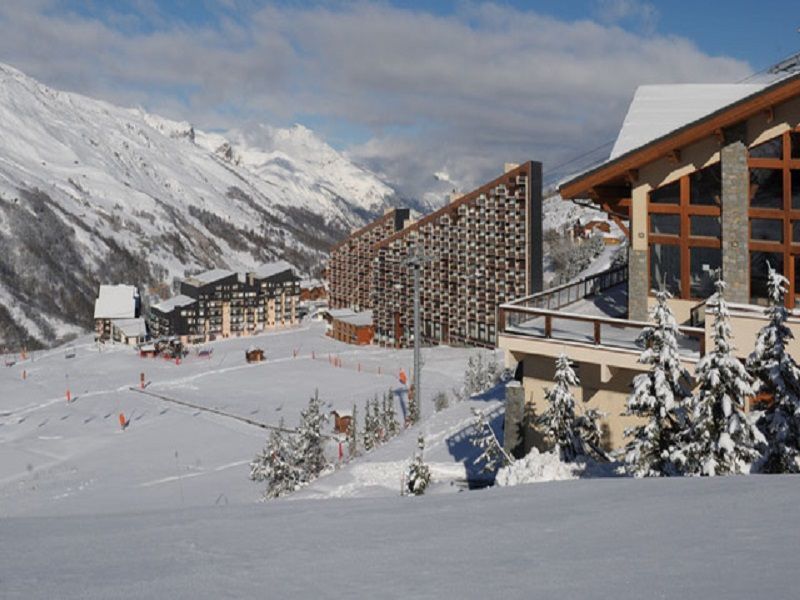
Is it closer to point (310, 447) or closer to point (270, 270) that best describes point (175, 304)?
point (270, 270)

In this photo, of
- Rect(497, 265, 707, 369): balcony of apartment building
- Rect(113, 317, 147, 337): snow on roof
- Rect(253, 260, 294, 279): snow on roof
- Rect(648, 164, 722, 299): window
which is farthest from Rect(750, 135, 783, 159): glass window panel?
Rect(113, 317, 147, 337): snow on roof

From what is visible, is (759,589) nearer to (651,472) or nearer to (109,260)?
(651,472)

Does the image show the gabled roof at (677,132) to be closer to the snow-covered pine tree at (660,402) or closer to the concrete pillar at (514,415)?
the concrete pillar at (514,415)

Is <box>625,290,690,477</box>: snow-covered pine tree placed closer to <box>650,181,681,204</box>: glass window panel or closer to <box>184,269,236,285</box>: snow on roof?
<box>650,181,681,204</box>: glass window panel

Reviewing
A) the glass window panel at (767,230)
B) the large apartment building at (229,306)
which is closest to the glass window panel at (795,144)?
the glass window panel at (767,230)

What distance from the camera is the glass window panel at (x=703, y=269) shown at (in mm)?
13938

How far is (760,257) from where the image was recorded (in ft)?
43.9

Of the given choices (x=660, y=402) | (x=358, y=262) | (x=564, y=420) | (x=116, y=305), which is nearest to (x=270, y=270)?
(x=358, y=262)

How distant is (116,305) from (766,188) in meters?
115

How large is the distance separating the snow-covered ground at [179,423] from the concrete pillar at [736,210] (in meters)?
6.73

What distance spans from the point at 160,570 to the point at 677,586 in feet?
10.6

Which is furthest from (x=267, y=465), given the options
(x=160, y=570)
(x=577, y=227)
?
(x=577, y=227)

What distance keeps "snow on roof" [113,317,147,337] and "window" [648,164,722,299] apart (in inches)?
4068

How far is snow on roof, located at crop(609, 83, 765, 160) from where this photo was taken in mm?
15000
